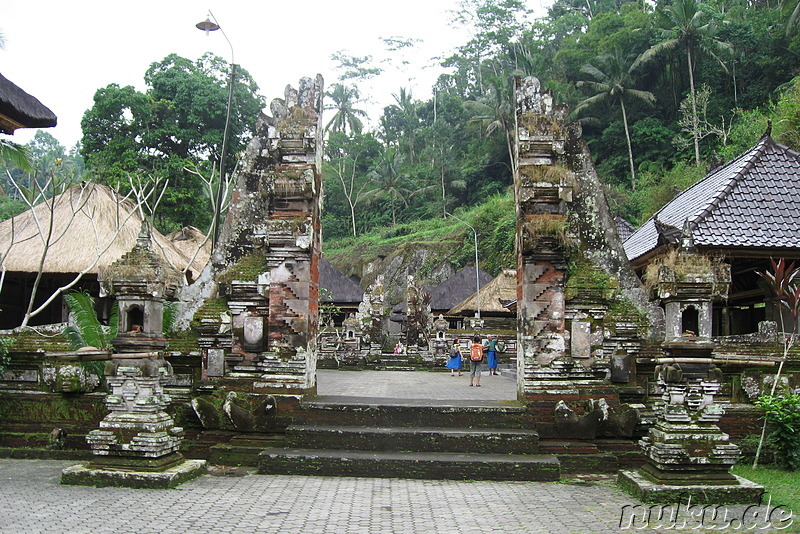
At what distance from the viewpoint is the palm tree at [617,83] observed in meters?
39.0

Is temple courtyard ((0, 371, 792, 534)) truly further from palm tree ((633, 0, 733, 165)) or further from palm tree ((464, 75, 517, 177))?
palm tree ((464, 75, 517, 177))

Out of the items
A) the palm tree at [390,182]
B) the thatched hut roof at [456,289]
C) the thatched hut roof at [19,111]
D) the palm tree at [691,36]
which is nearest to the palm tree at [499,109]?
the palm tree at [390,182]

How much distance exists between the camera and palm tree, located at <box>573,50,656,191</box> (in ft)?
128

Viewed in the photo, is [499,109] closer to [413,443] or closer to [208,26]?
[208,26]

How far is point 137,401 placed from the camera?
6219mm

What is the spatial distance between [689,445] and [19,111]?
817cm

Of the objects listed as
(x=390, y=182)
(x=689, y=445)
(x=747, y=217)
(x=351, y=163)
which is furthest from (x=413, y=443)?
(x=351, y=163)

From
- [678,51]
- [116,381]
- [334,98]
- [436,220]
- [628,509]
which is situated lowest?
[628,509]

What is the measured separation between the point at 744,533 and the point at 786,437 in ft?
10.3

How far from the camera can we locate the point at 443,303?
3453 centimetres

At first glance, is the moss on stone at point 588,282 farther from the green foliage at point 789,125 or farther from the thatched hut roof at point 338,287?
the thatched hut roof at point 338,287

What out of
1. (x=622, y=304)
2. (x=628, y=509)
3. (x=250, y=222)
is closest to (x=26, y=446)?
(x=250, y=222)

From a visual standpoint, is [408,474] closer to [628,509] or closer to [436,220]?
[628,509]

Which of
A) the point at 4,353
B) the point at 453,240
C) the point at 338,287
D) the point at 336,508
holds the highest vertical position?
the point at 453,240
